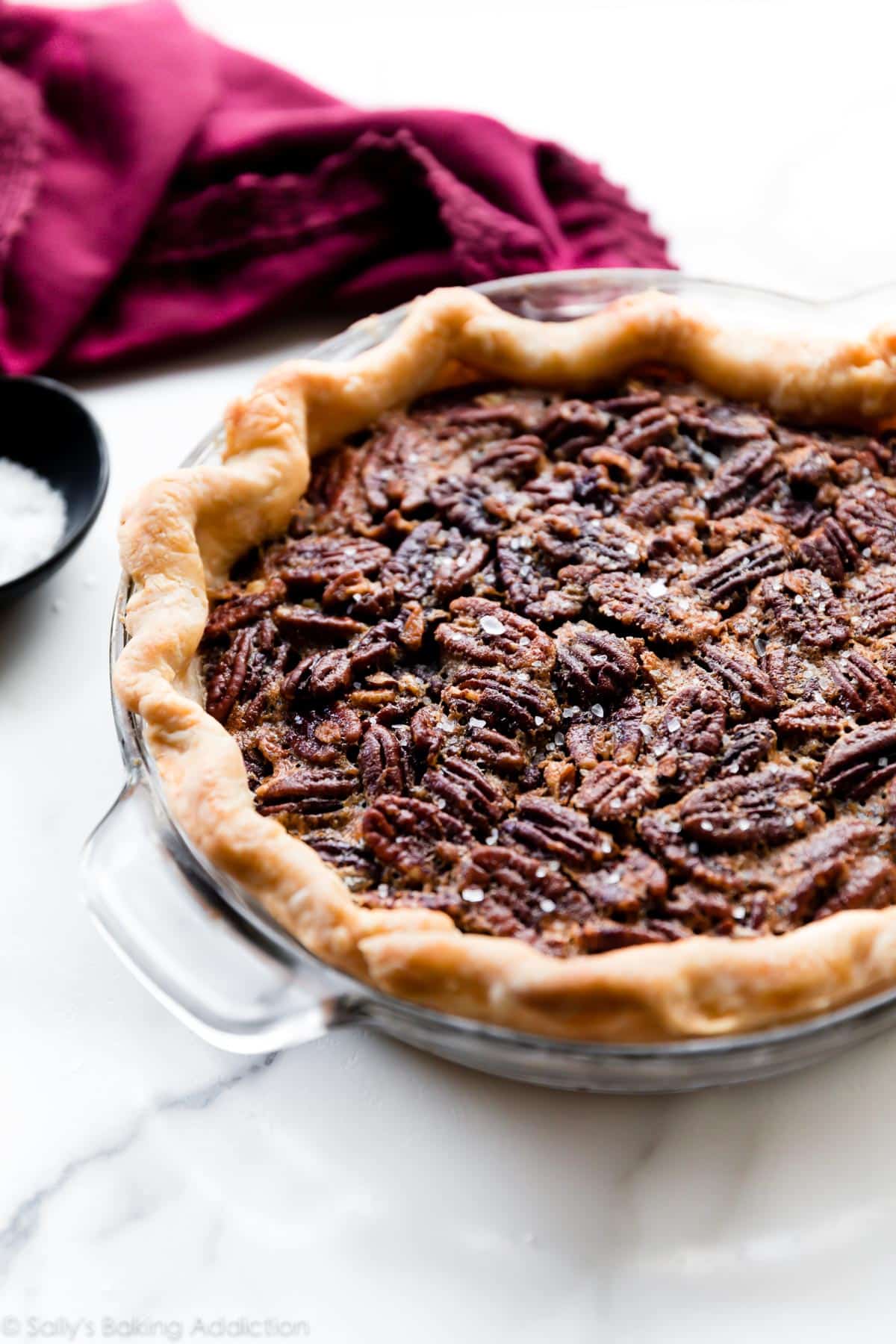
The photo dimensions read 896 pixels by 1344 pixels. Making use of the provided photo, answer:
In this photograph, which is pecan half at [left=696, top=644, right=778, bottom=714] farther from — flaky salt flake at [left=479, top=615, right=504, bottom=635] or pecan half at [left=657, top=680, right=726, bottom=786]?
flaky salt flake at [left=479, top=615, right=504, bottom=635]

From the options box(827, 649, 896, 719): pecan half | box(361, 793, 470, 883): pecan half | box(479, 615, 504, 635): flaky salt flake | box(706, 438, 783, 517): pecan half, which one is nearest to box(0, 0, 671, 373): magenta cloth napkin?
box(706, 438, 783, 517): pecan half

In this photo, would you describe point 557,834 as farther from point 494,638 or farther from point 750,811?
point 494,638

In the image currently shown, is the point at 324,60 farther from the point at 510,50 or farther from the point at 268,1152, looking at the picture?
the point at 268,1152

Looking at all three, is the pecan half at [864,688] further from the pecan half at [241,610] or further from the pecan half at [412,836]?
the pecan half at [241,610]

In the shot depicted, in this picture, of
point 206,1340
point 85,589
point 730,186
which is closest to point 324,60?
point 730,186

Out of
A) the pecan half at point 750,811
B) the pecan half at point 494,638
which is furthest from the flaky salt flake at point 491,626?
the pecan half at point 750,811

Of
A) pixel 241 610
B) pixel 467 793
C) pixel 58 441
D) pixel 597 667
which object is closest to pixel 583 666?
pixel 597 667
